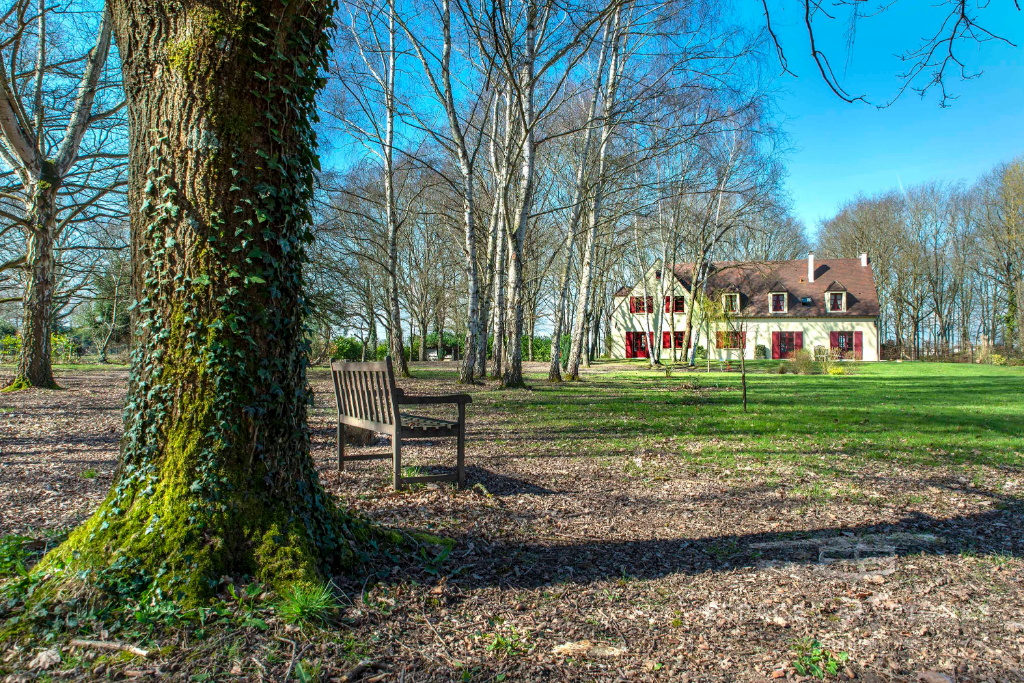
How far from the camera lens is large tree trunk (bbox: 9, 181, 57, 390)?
1141 centimetres

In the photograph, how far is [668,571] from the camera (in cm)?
362

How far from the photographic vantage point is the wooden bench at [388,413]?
4.95m

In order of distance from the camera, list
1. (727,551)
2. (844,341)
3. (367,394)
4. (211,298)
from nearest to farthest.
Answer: (211,298)
(727,551)
(367,394)
(844,341)

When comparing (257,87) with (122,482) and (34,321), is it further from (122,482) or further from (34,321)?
(34,321)

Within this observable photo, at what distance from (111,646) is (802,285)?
48921mm

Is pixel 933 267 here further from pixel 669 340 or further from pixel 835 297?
pixel 669 340

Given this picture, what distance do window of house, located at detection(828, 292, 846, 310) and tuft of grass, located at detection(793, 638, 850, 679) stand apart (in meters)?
45.8

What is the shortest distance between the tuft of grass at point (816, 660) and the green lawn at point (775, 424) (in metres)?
4.13

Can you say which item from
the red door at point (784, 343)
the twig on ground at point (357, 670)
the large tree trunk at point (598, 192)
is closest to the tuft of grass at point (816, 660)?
the twig on ground at point (357, 670)

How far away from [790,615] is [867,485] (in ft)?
10.4

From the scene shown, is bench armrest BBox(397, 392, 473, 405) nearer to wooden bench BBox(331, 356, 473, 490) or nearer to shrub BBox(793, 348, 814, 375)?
→ wooden bench BBox(331, 356, 473, 490)

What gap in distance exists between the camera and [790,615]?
303cm

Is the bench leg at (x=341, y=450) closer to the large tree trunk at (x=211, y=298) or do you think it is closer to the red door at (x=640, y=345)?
the large tree trunk at (x=211, y=298)

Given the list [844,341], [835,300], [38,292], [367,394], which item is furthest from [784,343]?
[367,394]
